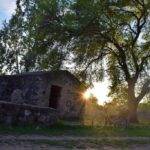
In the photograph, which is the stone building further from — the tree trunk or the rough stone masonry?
the tree trunk

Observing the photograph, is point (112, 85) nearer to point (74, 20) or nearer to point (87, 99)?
point (87, 99)

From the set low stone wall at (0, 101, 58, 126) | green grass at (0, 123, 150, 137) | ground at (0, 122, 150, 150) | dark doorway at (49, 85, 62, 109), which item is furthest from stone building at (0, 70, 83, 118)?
ground at (0, 122, 150, 150)

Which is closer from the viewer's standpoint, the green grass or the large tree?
the green grass

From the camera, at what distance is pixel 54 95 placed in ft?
115

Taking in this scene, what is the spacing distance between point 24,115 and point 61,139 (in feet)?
12.6

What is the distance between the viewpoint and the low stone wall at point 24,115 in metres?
21.4

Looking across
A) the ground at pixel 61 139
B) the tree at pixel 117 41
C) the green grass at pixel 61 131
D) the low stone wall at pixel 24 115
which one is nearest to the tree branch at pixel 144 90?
the tree at pixel 117 41

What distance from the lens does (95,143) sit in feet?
60.5

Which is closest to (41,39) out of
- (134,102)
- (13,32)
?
(134,102)

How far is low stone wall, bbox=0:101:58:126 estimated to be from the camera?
2142 cm

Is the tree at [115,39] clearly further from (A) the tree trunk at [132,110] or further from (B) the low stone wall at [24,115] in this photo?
(B) the low stone wall at [24,115]

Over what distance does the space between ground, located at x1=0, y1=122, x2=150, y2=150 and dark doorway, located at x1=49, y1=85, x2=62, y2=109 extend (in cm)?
1053

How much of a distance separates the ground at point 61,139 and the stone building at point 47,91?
945 centimetres

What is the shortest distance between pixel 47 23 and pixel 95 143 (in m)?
14.6
